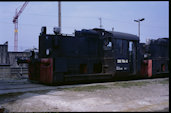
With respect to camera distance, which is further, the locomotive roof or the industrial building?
the industrial building

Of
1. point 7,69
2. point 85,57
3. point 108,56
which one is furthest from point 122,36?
point 7,69

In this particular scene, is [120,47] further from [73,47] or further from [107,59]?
[73,47]

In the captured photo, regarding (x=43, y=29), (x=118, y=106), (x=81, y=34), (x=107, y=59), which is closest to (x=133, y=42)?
(x=107, y=59)

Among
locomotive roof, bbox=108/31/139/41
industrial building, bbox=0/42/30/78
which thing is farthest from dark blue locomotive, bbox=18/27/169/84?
industrial building, bbox=0/42/30/78

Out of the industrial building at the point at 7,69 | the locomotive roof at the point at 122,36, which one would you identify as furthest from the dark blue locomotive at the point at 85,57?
the industrial building at the point at 7,69

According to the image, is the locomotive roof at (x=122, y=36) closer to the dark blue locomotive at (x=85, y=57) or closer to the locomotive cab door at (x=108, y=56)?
the dark blue locomotive at (x=85, y=57)

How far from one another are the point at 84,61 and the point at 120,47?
2.34 m

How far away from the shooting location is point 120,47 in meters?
10.9

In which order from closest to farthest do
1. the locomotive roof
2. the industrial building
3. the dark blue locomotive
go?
1. the dark blue locomotive
2. the locomotive roof
3. the industrial building

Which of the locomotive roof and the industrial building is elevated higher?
the locomotive roof

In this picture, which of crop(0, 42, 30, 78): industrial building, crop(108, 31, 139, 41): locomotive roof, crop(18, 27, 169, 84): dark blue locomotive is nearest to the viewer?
crop(18, 27, 169, 84): dark blue locomotive

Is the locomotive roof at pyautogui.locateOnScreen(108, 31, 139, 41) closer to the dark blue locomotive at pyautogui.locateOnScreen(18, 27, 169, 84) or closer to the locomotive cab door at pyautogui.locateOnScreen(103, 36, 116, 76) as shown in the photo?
the dark blue locomotive at pyautogui.locateOnScreen(18, 27, 169, 84)

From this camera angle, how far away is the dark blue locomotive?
927 centimetres

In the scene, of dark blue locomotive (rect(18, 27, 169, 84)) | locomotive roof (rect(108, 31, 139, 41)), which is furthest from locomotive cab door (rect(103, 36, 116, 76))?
locomotive roof (rect(108, 31, 139, 41))
